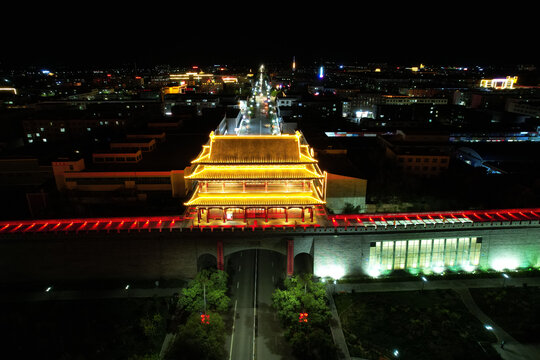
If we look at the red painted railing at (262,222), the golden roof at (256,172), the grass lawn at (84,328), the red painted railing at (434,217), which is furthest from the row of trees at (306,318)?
the grass lawn at (84,328)

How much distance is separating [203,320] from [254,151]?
56.4 ft

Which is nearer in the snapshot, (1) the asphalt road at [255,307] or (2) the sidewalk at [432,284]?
(1) the asphalt road at [255,307]

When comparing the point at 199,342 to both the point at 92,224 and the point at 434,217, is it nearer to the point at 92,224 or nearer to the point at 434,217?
the point at 92,224

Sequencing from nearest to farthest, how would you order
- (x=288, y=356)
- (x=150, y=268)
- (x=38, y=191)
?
(x=288, y=356), (x=150, y=268), (x=38, y=191)

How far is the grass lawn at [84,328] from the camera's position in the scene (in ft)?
89.6

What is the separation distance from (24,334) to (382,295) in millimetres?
31070

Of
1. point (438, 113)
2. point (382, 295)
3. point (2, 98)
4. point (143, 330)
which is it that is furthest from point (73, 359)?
point (2, 98)

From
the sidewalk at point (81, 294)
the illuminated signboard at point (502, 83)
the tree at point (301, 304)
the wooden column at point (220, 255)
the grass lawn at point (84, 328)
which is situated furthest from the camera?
the illuminated signboard at point (502, 83)

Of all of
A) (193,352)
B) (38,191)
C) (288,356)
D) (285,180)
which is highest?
(285,180)

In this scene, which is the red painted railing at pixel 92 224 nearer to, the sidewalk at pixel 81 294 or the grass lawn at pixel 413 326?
the sidewalk at pixel 81 294

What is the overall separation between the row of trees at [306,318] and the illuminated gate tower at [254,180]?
770 centimetres

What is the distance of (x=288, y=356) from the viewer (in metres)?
27.0

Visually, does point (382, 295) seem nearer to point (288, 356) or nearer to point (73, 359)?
point (288, 356)

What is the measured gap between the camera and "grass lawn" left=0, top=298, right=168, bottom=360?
1075 inches
